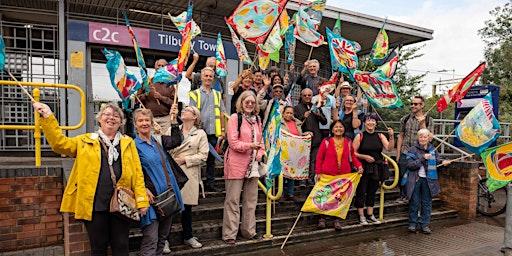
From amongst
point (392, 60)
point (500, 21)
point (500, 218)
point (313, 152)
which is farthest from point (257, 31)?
point (500, 21)

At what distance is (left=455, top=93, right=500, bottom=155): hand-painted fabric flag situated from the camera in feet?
15.9

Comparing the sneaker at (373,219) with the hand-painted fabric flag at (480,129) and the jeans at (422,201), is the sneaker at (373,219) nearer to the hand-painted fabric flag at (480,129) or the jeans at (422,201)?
the jeans at (422,201)

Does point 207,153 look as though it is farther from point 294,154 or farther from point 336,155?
point 336,155

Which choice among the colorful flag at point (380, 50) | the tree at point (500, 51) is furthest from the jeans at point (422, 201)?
the tree at point (500, 51)

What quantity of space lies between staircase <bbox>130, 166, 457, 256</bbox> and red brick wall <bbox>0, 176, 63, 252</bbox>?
1021mm

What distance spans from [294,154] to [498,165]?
8.97 ft

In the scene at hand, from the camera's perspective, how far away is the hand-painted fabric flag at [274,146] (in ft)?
14.0

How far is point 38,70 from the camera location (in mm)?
6855

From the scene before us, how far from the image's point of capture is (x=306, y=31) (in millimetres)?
5922

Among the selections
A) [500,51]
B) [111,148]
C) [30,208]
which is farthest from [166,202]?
[500,51]

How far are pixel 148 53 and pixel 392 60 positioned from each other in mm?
5521

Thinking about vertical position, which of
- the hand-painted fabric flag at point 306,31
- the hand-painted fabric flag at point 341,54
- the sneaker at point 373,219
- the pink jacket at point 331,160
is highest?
the hand-painted fabric flag at point 306,31

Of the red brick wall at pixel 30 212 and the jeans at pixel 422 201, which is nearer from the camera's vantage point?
the red brick wall at pixel 30 212

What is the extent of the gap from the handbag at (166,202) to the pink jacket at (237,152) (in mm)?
1011
